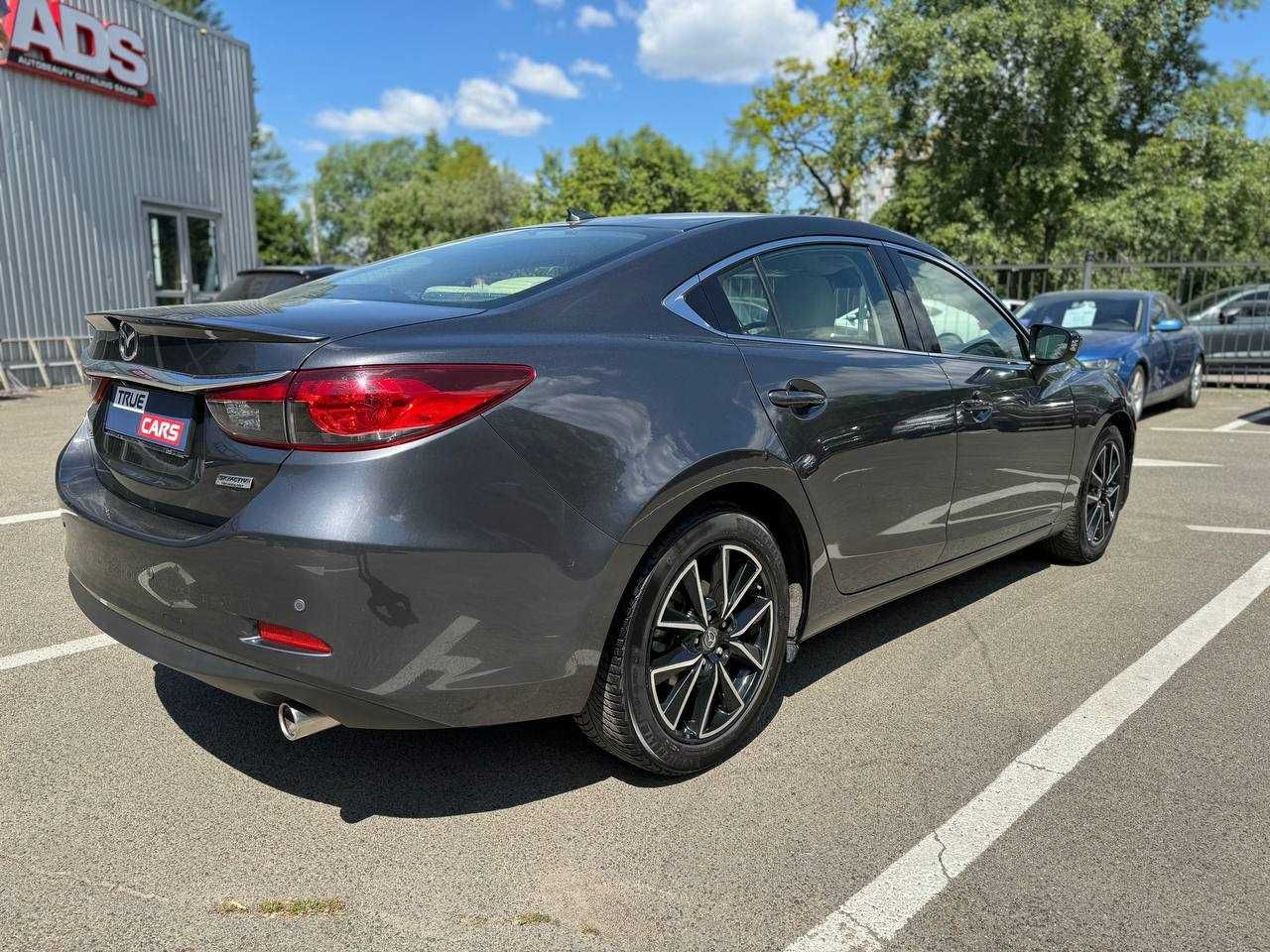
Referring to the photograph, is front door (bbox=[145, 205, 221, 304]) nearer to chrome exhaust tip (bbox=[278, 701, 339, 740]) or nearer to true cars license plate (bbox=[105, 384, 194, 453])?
true cars license plate (bbox=[105, 384, 194, 453])

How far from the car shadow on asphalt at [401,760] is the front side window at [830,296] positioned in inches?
49.2

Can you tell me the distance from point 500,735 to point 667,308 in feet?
4.64

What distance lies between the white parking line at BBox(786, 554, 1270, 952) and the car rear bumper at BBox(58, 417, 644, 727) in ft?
2.78

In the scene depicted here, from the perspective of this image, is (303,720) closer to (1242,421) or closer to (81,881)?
(81,881)

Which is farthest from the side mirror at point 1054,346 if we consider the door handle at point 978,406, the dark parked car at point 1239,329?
the dark parked car at point 1239,329

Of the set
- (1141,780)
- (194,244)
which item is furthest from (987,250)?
(1141,780)

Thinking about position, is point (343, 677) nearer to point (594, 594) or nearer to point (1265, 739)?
point (594, 594)

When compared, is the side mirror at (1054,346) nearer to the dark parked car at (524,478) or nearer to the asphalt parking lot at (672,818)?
the dark parked car at (524,478)

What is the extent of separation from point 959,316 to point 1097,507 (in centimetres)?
168

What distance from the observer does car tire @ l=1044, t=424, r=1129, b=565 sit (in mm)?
5109

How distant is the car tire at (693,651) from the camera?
2764 millimetres

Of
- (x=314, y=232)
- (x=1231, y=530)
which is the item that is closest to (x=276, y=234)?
(x=314, y=232)

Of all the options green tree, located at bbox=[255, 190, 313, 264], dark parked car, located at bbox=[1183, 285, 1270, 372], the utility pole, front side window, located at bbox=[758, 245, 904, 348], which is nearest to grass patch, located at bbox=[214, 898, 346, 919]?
front side window, located at bbox=[758, 245, 904, 348]

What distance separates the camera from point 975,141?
27.2 meters
